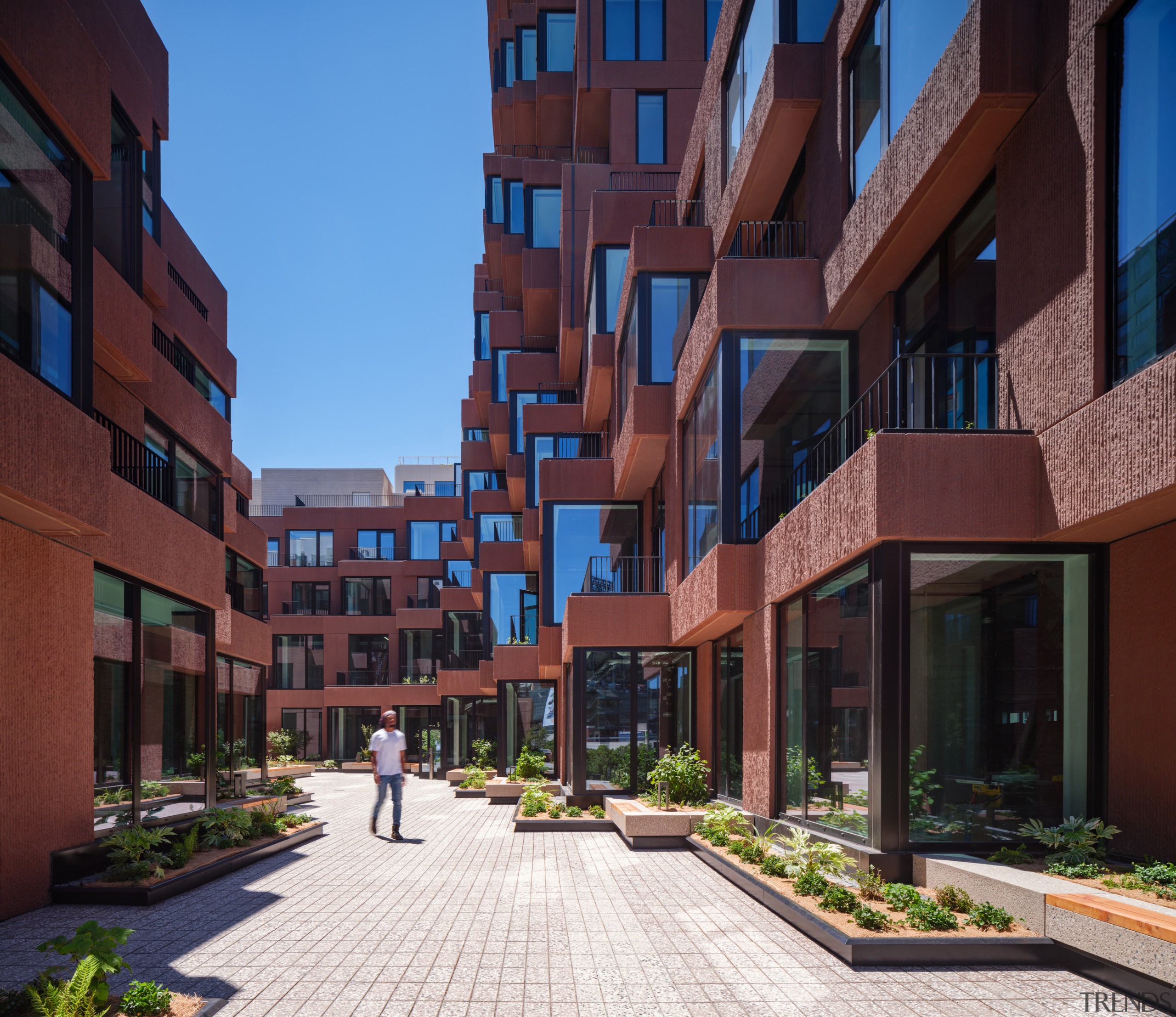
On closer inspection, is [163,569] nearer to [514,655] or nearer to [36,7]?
[36,7]

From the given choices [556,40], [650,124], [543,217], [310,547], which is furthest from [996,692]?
[310,547]

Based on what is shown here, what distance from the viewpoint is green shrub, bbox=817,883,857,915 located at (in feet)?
26.8

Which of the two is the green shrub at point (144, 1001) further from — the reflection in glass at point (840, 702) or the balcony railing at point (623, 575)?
the balcony railing at point (623, 575)

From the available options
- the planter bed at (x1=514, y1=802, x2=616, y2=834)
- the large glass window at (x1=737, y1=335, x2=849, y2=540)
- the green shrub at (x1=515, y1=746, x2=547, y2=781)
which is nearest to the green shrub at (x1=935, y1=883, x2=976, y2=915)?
the large glass window at (x1=737, y1=335, x2=849, y2=540)

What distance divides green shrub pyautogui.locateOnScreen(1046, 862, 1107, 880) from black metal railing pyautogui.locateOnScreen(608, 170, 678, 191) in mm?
20314

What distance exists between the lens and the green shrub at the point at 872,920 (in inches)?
297

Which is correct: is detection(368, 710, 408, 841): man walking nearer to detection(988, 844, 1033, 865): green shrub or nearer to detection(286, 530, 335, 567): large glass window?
detection(988, 844, 1033, 865): green shrub

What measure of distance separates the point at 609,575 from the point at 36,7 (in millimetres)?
15610

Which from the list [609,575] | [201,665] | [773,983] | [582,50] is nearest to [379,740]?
[201,665]

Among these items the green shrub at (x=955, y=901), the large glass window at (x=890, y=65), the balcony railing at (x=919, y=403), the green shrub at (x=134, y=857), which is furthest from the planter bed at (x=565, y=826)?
the large glass window at (x=890, y=65)

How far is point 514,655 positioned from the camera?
2800 centimetres

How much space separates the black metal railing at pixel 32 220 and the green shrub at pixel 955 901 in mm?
10380

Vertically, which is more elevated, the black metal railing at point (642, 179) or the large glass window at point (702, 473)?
the black metal railing at point (642, 179)

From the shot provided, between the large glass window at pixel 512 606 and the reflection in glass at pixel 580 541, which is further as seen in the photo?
the large glass window at pixel 512 606
